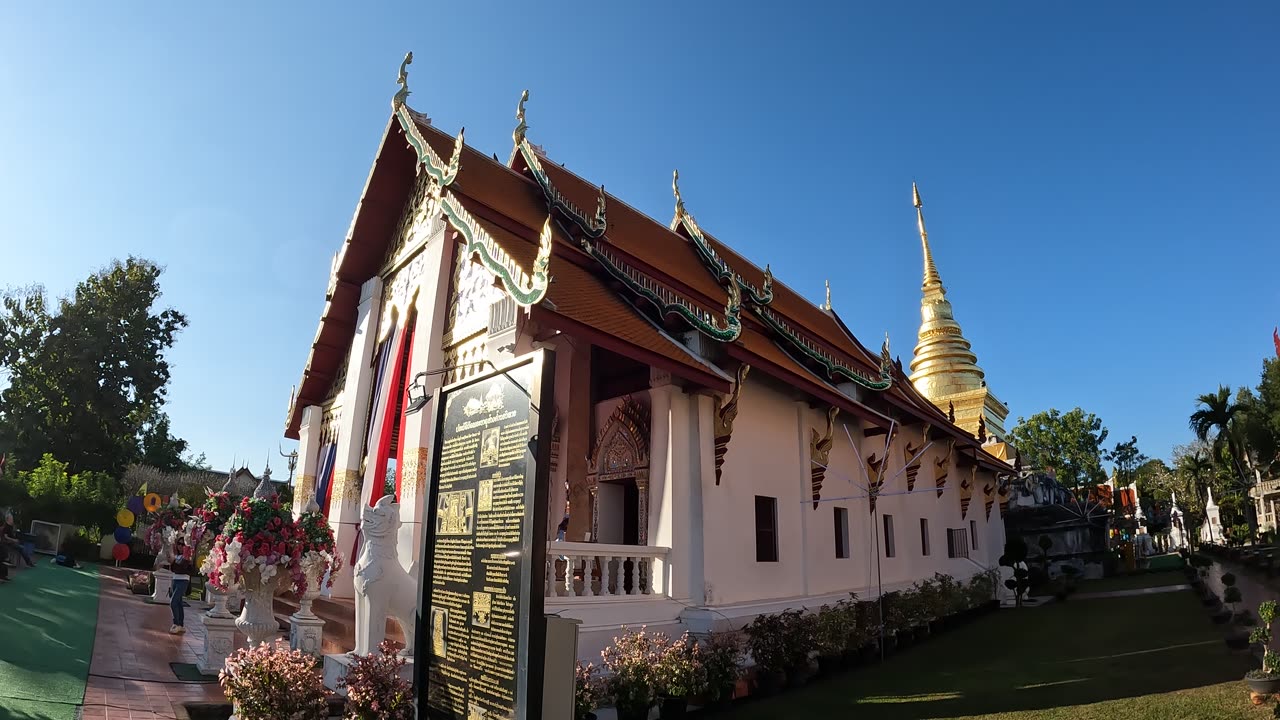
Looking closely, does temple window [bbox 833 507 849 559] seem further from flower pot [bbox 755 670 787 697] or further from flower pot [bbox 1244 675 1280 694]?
flower pot [bbox 1244 675 1280 694]

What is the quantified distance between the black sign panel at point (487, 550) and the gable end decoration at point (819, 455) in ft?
23.7

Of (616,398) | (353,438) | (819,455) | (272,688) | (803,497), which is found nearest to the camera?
(272,688)

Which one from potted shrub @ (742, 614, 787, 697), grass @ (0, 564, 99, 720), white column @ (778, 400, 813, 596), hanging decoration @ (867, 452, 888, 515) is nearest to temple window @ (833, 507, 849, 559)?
hanging decoration @ (867, 452, 888, 515)

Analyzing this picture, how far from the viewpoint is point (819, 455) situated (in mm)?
10742

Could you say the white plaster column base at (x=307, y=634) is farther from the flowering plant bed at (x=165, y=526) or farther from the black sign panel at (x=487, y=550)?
the flowering plant bed at (x=165, y=526)

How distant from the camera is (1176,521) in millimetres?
37531

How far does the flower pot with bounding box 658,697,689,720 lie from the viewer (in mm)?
6410

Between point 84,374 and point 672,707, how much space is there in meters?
32.0

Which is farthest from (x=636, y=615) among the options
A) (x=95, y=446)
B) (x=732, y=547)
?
(x=95, y=446)

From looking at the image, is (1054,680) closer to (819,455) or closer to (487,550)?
(819,455)

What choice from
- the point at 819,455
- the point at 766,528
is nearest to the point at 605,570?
the point at 766,528

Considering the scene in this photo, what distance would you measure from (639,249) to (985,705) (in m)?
7.49

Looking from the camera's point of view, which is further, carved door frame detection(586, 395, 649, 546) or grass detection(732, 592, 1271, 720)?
carved door frame detection(586, 395, 649, 546)

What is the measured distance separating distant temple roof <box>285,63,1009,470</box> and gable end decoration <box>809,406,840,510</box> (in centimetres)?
38
